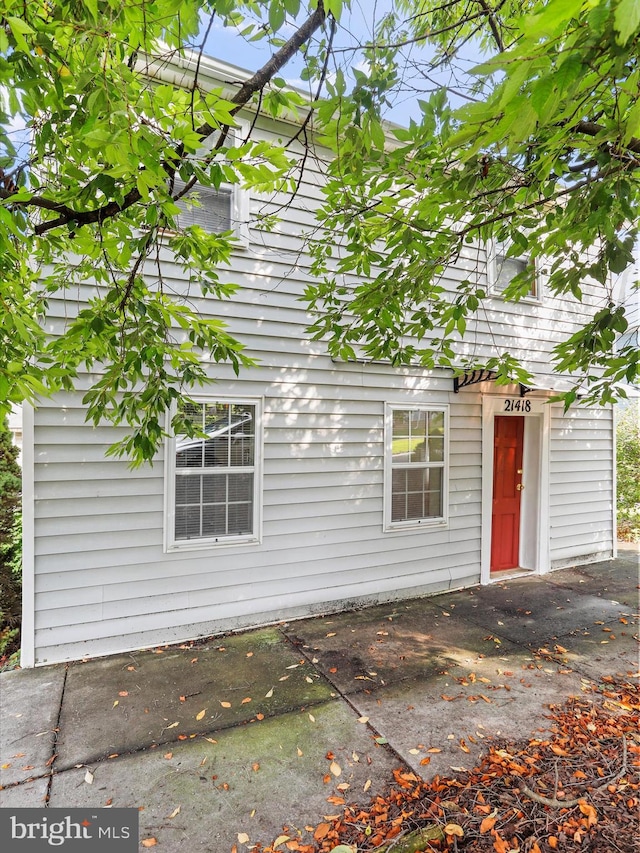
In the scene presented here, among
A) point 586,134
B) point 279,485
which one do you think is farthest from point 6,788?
point 586,134

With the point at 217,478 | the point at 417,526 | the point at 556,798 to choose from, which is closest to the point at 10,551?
the point at 217,478

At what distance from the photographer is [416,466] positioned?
17.7 ft

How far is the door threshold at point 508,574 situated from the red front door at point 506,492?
55 millimetres

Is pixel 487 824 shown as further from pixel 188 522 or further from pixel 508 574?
pixel 508 574

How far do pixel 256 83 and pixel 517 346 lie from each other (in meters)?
5.15

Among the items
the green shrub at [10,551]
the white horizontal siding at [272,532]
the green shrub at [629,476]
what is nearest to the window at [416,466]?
the white horizontal siding at [272,532]

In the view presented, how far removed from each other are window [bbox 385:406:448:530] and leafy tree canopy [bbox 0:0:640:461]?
1852 mm

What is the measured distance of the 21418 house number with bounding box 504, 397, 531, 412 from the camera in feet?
19.8

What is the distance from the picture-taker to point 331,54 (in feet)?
7.55

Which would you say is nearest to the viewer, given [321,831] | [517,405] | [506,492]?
[321,831]

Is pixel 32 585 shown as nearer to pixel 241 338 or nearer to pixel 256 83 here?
pixel 241 338

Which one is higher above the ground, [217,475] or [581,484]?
[217,475]

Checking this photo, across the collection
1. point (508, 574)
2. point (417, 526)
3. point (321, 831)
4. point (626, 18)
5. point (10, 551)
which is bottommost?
point (508, 574)

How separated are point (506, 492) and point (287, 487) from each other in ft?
11.5
